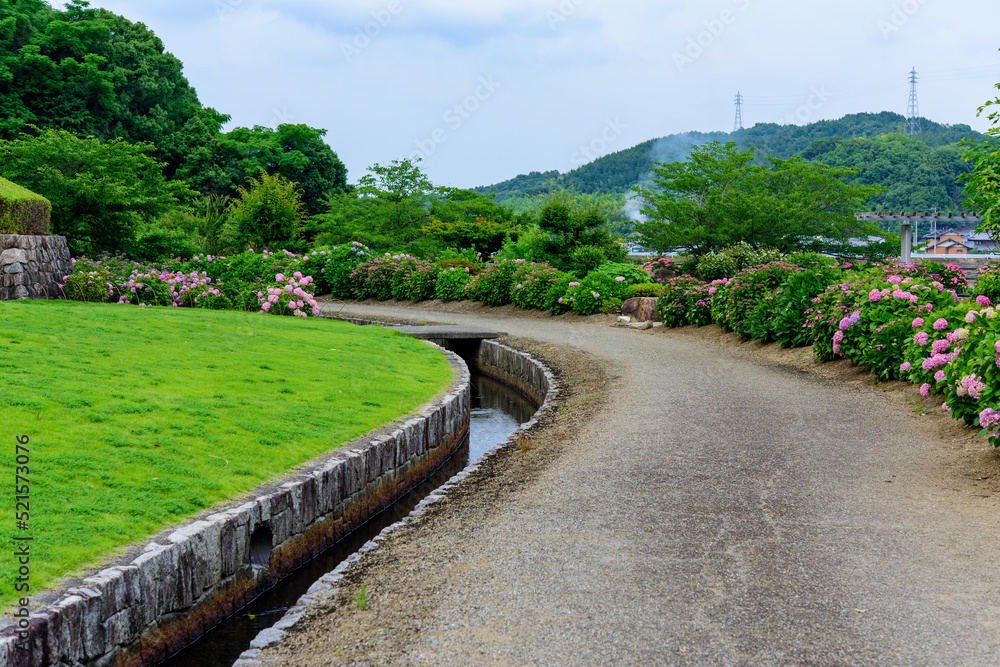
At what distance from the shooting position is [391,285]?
22.8m

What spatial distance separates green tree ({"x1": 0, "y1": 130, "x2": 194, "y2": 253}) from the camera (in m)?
16.2

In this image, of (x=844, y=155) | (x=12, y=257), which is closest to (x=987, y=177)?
(x=12, y=257)

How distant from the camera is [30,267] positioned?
11930 mm

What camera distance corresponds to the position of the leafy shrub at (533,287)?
19094 millimetres

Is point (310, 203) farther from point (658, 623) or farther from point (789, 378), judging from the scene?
point (658, 623)

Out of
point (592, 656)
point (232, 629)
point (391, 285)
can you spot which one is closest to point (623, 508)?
point (592, 656)

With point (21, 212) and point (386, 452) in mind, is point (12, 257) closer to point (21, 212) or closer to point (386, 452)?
point (21, 212)

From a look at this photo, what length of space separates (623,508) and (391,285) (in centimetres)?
1871

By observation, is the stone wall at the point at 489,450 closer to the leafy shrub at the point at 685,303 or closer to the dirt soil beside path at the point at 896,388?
the dirt soil beside path at the point at 896,388

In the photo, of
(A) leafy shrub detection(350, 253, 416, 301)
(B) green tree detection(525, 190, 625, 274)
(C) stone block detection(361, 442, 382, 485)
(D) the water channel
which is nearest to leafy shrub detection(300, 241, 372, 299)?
(A) leafy shrub detection(350, 253, 416, 301)

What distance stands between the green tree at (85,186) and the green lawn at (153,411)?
6.58 metres

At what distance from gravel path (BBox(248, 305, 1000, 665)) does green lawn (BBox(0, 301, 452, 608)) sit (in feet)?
3.72

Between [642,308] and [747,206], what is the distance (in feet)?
26.3

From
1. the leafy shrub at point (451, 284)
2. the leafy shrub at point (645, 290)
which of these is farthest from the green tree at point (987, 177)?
the leafy shrub at point (451, 284)
